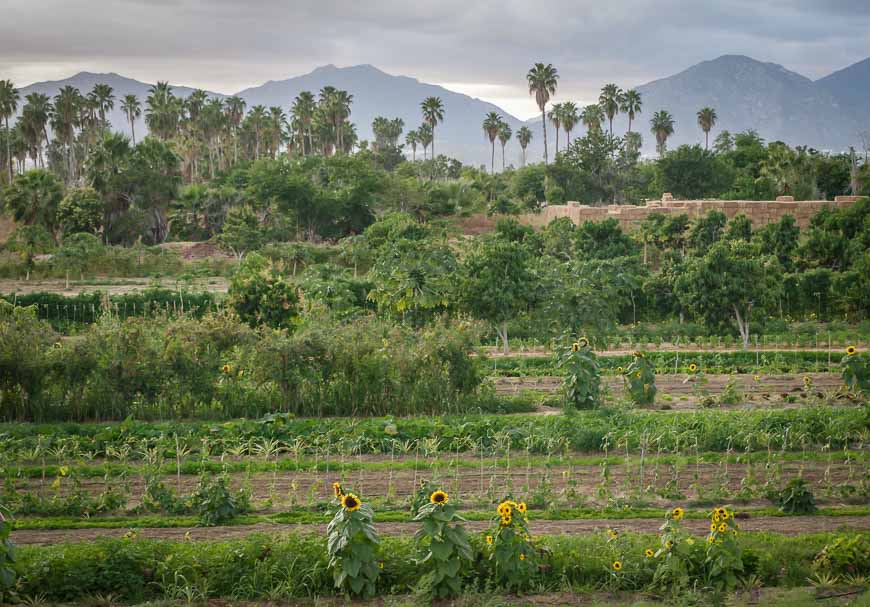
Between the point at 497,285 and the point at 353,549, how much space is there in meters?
14.3

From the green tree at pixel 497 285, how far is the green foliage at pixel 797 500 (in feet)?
37.4

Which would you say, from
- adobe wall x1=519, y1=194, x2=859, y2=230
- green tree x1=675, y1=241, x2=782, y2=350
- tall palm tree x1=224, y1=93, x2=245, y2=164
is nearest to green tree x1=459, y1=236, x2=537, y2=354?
green tree x1=675, y1=241, x2=782, y2=350

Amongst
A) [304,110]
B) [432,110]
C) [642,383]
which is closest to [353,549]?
[642,383]

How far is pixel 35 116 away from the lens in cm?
7469

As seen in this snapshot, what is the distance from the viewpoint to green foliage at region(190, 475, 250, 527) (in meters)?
10.3

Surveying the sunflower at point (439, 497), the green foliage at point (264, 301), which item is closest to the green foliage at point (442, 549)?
the sunflower at point (439, 497)

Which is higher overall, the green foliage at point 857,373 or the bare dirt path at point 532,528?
the green foliage at point 857,373

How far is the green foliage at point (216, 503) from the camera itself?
10.3 m

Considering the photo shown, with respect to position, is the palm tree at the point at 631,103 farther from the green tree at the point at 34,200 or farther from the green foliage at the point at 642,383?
the green foliage at the point at 642,383

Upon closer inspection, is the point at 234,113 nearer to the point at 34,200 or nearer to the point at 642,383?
the point at 34,200

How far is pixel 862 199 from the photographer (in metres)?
33.2

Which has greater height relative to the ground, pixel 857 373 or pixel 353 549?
pixel 857 373

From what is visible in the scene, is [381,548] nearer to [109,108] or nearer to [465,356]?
[465,356]

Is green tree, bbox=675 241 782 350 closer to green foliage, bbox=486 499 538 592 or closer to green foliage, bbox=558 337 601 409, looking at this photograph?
green foliage, bbox=558 337 601 409
